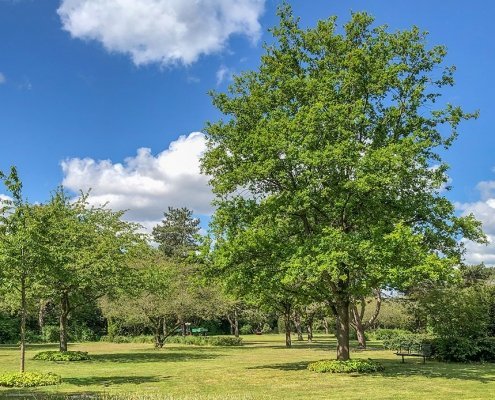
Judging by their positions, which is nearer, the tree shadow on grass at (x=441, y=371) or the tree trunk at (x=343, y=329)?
the tree shadow on grass at (x=441, y=371)

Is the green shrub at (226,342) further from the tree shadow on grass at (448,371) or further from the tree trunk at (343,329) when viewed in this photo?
the tree trunk at (343,329)

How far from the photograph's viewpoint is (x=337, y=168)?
22266 mm

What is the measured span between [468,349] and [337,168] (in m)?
13.2

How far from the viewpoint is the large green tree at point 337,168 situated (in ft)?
66.6

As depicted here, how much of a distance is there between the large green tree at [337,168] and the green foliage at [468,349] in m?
6.46

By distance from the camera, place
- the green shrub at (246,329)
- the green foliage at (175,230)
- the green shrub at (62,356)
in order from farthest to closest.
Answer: the green foliage at (175,230) → the green shrub at (246,329) → the green shrub at (62,356)

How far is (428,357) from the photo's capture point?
29.0m

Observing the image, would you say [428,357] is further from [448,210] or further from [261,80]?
Result: [261,80]

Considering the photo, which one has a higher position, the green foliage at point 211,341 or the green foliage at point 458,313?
the green foliage at point 458,313

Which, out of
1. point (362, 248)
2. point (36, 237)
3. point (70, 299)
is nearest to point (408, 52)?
point (362, 248)

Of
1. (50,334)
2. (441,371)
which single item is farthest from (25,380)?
(50,334)

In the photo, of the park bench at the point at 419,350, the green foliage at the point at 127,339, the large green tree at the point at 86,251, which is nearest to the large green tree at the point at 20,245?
the large green tree at the point at 86,251

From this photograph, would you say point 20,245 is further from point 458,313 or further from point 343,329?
point 458,313

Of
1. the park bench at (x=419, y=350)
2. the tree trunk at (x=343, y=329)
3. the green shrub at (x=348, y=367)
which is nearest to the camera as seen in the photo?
the green shrub at (x=348, y=367)
